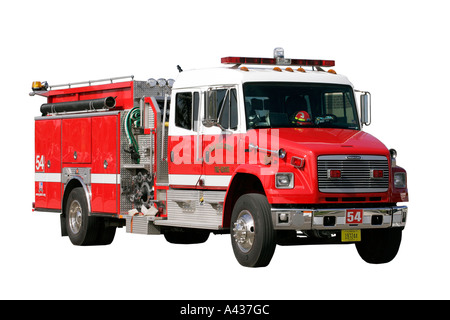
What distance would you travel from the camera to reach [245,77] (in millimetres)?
16672

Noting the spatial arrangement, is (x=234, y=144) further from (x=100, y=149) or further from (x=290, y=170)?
(x=100, y=149)

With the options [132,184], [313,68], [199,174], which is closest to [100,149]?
[132,184]

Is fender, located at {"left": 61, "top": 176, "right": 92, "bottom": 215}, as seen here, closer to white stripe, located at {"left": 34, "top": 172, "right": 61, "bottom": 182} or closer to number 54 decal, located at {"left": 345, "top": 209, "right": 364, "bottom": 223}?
white stripe, located at {"left": 34, "top": 172, "right": 61, "bottom": 182}

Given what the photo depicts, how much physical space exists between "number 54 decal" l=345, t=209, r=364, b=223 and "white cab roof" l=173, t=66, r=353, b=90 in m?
2.68

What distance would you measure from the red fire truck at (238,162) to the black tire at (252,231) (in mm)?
22

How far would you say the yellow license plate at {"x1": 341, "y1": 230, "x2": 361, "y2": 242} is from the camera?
52.2 ft

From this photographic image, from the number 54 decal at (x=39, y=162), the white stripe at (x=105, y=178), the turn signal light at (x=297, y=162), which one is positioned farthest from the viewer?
the number 54 decal at (x=39, y=162)

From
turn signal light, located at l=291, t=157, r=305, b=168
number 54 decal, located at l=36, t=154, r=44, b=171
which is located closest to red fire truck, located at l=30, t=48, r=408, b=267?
turn signal light, located at l=291, t=157, r=305, b=168

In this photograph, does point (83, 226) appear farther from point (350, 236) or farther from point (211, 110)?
point (350, 236)

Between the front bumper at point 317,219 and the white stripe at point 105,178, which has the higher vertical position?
the white stripe at point 105,178

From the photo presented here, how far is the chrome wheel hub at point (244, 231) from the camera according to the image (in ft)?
52.1

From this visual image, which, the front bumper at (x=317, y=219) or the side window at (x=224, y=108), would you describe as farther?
the side window at (x=224, y=108)

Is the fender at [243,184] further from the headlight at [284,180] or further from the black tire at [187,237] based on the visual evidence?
the black tire at [187,237]

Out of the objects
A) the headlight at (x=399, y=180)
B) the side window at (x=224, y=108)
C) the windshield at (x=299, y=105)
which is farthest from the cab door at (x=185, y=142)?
the headlight at (x=399, y=180)
